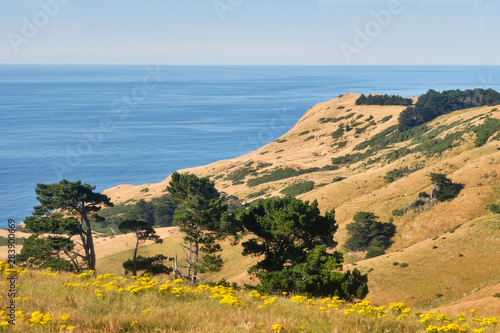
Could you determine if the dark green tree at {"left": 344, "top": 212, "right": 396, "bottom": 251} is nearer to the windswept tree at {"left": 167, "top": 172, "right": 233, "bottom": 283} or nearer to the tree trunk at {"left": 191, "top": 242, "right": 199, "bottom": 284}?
the windswept tree at {"left": 167, "top": 172, "right": 233, "bottom": 283}

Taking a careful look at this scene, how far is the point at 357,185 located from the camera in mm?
57750

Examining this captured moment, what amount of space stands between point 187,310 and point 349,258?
120 ft

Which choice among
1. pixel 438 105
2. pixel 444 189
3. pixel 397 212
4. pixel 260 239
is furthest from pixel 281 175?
pixel 260 239

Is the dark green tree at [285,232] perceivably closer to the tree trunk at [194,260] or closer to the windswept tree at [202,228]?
the windswept tree at [202,228]

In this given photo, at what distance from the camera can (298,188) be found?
66938 millimetres

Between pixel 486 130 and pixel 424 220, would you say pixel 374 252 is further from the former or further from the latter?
pixel 486 130

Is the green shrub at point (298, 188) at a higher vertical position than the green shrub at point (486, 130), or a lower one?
lower

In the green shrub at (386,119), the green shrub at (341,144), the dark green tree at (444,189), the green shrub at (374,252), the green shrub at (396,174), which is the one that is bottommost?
the green shrub at (374,252)

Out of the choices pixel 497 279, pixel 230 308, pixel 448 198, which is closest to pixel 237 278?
pixel 497 279

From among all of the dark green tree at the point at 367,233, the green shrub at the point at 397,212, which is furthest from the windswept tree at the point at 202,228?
the green shrub at the point at 397,212

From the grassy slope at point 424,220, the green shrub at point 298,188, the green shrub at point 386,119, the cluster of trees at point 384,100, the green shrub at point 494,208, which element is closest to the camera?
the grassy slope at point 424,220

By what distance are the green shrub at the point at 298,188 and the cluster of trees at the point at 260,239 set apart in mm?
32691

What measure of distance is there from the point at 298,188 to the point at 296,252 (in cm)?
4292

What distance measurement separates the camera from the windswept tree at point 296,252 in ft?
65.3
